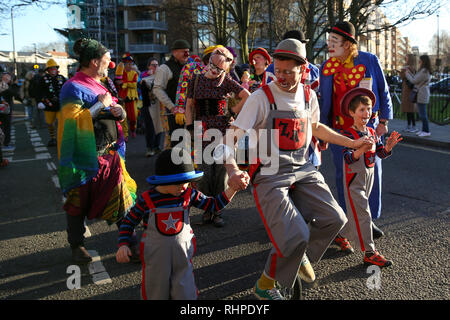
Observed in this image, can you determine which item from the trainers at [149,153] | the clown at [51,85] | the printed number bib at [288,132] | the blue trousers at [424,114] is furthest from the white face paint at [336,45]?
the clown at [51,85]

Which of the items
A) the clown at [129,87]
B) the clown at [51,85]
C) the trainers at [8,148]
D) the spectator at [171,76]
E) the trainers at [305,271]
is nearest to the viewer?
the trainers at [305,271]

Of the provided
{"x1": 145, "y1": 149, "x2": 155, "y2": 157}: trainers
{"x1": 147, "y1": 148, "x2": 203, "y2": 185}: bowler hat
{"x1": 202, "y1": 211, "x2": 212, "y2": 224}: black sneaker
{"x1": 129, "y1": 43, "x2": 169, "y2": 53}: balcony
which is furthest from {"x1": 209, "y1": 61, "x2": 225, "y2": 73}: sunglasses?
{"x1": 129, "y1": 43, "x2": 169, "y2": 53}: balcony

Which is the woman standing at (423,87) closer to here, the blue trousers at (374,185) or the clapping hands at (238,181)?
the blue trousers at (374,185)

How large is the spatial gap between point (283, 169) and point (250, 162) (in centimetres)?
24

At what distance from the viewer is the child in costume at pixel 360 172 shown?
12.0ft

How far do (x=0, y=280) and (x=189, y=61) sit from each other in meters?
3.50

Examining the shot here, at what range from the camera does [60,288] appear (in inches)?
135

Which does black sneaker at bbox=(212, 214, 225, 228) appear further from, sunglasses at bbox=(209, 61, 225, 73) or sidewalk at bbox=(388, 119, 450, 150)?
sidewalk at bbox=(388, 119, 450, 150)

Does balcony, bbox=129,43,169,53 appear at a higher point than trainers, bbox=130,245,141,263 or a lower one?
higher

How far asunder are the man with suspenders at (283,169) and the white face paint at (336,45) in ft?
4.44

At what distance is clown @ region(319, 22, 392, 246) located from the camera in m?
4.12

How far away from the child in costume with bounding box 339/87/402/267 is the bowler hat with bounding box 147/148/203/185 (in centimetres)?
169

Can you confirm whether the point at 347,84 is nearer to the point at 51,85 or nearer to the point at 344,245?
the point at 344,245
